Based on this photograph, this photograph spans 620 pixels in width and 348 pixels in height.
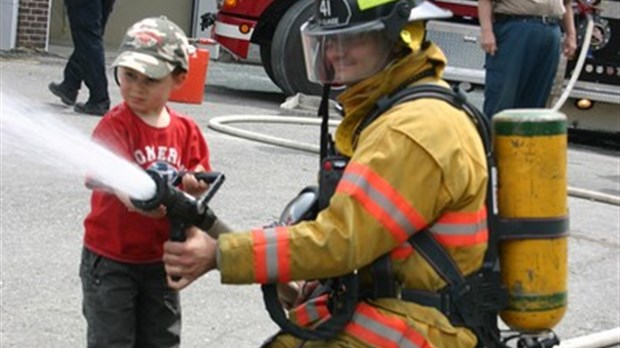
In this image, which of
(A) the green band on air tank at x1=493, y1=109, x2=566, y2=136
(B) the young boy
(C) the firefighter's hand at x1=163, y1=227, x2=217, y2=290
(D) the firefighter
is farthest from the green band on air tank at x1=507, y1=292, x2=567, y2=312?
(B) the young boy

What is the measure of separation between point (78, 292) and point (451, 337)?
272 cm

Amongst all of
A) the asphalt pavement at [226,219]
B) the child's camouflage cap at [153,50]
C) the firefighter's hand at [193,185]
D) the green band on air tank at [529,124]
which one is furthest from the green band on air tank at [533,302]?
the asphalt pavement at [226,219]

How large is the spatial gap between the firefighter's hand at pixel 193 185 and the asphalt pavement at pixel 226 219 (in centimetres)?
46

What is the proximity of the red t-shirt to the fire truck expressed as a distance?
733 cm

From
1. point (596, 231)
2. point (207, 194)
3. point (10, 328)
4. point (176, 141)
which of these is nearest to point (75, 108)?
point (596, 231)

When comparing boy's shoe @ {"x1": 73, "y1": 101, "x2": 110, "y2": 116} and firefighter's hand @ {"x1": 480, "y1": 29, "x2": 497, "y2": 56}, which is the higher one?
firefighter's hand @ {"x1": 480, "y1": 29, "x2": 497, "y2": 56}

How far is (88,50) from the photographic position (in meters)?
9.96

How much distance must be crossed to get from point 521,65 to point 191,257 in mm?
4513

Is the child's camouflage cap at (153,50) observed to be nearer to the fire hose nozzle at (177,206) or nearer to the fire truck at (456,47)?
the fire hose nozzle at (177,206)

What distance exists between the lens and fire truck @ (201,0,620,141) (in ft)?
38.6

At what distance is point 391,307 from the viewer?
3.38m

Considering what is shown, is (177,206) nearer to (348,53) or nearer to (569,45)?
(348,53)

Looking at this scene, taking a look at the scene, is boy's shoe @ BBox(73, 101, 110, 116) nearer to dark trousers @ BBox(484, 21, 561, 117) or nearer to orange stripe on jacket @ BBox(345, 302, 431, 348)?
dark trousers @ BBox(484, 21, 561, 117)

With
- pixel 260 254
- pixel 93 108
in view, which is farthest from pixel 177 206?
pixel 93 108
